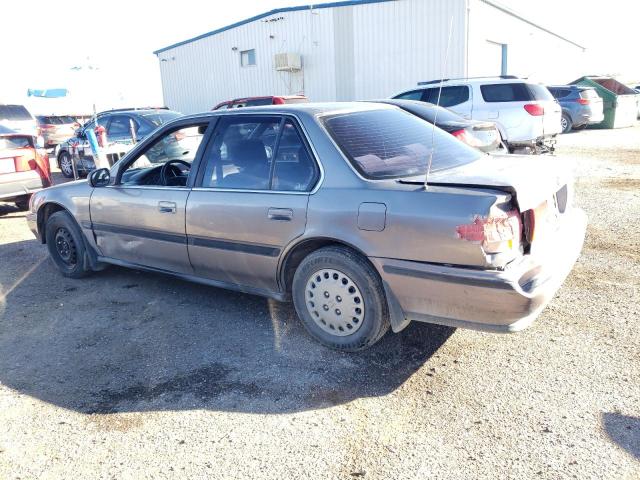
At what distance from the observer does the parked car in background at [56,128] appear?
20.8m

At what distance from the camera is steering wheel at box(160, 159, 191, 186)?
187 inches

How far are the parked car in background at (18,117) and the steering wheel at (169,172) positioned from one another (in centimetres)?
1444

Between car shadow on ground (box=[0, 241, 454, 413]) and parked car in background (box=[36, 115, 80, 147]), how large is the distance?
18187 millimetres

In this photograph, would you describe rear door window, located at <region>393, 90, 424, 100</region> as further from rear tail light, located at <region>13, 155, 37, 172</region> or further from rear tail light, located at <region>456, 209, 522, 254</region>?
rear tail light, located at <region>456, 209, 522, 254</region>

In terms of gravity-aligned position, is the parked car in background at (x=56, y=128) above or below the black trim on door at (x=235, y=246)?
above

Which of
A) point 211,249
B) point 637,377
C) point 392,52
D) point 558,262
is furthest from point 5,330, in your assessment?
point 392,52

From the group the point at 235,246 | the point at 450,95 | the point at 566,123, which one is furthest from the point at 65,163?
the point at 566,123

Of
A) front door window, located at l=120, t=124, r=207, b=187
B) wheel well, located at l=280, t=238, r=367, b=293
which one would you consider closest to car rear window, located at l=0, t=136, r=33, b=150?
front door window, located at l=120, t=124, r=207, b=187

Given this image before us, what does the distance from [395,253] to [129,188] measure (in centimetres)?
257

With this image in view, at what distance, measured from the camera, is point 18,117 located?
1739 cm

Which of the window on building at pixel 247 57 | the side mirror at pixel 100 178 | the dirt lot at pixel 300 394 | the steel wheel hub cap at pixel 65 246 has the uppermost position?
the window on building at pixel 247 57

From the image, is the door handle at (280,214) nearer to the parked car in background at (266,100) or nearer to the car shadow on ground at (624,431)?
the car shadow on ground at (624,431)

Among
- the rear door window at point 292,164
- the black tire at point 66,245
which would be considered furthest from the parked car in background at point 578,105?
the black tire at point 66,245

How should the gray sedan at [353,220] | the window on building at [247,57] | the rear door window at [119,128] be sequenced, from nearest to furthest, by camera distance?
the gray sedan at [353,220], the rear door window at [119,128], the window on building at [247,57]
